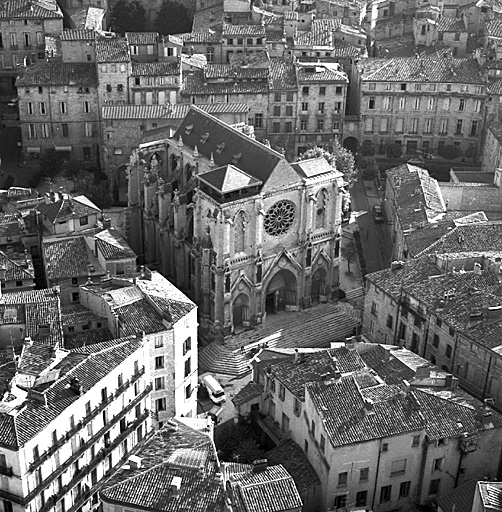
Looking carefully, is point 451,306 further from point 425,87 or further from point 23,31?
point 23,31

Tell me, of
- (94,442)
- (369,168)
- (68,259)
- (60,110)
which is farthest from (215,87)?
(94,442)

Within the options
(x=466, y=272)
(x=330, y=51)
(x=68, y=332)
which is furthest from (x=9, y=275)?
(x=330, y=51)

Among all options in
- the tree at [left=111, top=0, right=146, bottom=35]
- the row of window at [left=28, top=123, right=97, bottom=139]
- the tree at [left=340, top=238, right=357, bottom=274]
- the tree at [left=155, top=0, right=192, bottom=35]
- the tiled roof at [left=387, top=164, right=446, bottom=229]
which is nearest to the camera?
Result: the tiled roof at [left=387, top=164, right=446, bottom=229]

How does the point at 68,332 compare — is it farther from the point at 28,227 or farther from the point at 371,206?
the point at 371,206

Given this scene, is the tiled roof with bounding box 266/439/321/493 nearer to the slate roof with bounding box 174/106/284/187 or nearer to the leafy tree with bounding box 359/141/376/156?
the slate roof with bounding box 174/106/284/187

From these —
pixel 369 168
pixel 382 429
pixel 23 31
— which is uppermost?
pixel 23 31

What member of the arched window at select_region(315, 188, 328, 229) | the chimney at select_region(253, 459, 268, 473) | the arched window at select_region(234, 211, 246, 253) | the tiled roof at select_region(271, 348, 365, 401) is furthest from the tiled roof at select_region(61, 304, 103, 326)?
the arched window at select_region(315, 188, 328, 229)

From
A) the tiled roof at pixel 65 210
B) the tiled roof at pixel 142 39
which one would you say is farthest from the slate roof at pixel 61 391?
the tiled roof at pixel 142 39
